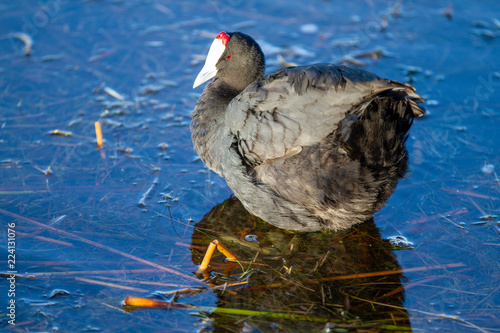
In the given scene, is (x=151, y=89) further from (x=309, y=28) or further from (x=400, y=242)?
(x=400, y=242)

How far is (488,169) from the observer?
157 inches

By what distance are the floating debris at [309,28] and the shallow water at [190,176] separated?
0.07ft

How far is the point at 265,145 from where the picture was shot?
3201 millimetres

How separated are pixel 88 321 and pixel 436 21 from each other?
4.78 meters

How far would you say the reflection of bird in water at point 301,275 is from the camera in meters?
2.88

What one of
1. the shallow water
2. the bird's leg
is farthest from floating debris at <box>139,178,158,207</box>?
the bird's leg

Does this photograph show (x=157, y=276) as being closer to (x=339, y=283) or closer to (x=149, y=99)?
(x=339, y=283)

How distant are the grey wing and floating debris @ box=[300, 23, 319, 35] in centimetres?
268

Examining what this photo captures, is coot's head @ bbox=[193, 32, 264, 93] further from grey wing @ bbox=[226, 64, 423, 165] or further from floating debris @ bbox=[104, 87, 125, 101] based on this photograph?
floating debris @ bbox=[104, 87, 125, 101]

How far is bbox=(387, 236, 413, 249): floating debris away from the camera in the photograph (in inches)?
135

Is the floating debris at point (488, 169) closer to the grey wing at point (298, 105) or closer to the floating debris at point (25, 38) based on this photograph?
the grey wing at point (298, 105)

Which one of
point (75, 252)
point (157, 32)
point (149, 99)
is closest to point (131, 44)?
point (157, 32)

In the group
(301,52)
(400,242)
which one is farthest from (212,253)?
(301,52)

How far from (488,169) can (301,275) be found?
1.79 metres
